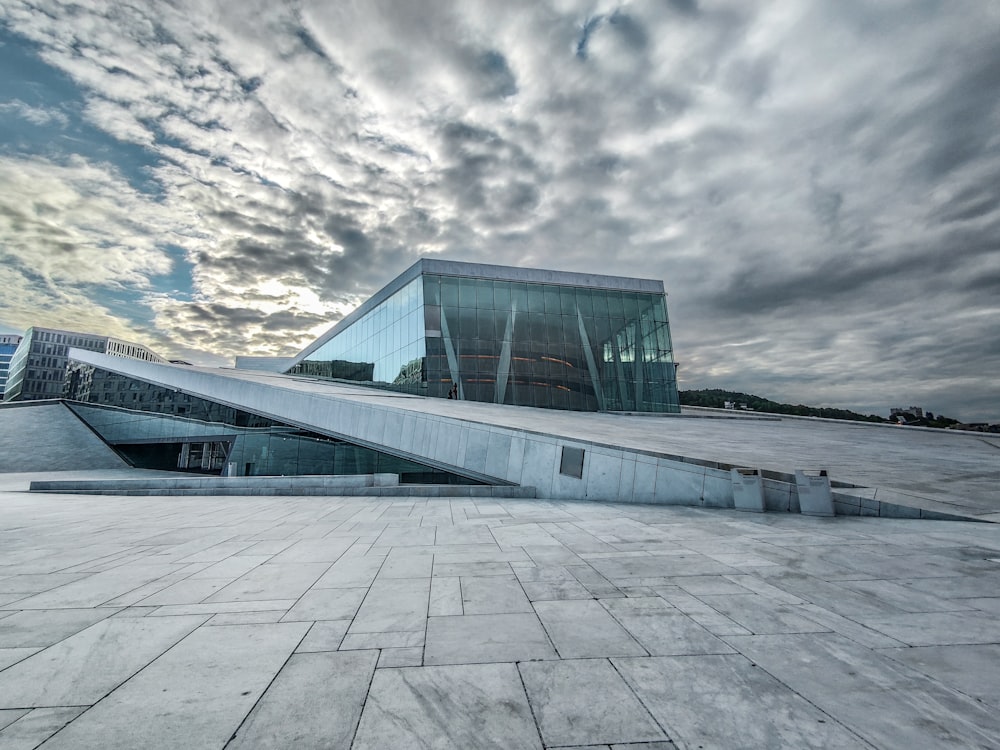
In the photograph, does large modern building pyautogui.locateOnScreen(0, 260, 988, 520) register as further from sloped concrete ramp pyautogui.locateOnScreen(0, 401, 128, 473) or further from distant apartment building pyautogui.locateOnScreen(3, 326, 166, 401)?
distant apartment building pyautogui.locateOnScreen(3, 326, 166, 401)

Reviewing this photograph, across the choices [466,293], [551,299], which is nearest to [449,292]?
[466,293]

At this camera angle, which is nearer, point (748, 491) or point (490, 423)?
point (748, 491)

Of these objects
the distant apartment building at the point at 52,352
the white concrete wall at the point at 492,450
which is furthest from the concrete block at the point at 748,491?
the distant apartment building at the point at 52,352

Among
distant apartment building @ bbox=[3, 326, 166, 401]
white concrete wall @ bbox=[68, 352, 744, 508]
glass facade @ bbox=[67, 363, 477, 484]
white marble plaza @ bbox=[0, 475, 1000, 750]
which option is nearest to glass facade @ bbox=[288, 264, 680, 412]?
glass facade @ bbox=[67, 363, 477, 484]

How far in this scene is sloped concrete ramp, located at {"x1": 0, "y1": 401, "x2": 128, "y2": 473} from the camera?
25578mm

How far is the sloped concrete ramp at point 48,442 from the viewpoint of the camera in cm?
2558

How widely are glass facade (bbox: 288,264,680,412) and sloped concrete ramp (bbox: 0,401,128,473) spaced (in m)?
18.2

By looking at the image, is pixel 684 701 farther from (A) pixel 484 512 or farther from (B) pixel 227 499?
(B) pixel 227 499

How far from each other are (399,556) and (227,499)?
34.3 feet

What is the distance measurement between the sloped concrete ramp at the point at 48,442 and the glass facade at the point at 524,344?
18219 mm

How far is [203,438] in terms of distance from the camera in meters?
25.5

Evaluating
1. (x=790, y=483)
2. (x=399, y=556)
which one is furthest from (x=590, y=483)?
(x=399, y=556)

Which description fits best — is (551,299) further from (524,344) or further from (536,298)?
(524,344)

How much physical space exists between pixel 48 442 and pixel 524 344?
32.5 m
